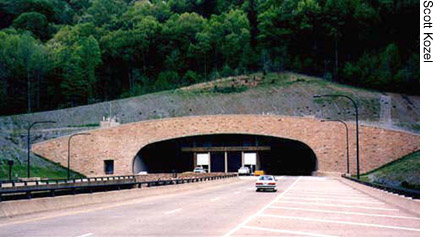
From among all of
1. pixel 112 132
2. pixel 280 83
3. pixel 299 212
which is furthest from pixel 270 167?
pixel 299 212

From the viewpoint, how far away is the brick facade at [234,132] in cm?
9025

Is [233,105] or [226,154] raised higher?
[233,105]

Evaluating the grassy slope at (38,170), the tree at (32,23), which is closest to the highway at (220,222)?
the grassy slope at (38,170)

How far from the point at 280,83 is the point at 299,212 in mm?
100607

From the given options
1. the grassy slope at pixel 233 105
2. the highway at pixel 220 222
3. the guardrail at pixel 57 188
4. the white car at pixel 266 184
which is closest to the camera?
the highway at pixel 220 222

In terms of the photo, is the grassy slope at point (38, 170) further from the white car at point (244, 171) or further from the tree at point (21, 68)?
the tree at point (21, 68)

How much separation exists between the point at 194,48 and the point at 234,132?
58852mm

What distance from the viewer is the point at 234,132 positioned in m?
97.1

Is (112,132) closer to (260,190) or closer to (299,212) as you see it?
(260,190)

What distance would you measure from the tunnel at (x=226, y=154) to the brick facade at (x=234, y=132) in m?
3.76

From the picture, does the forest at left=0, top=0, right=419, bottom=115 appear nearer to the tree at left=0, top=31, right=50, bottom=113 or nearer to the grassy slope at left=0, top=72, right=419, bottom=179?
the tree at left=0, top=31, right=50, bottom=113

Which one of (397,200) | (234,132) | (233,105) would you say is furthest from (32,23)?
(397,200)

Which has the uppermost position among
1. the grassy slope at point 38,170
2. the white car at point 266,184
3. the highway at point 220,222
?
the highway at point 220,222

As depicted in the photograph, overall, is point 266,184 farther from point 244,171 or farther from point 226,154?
point 226,154
